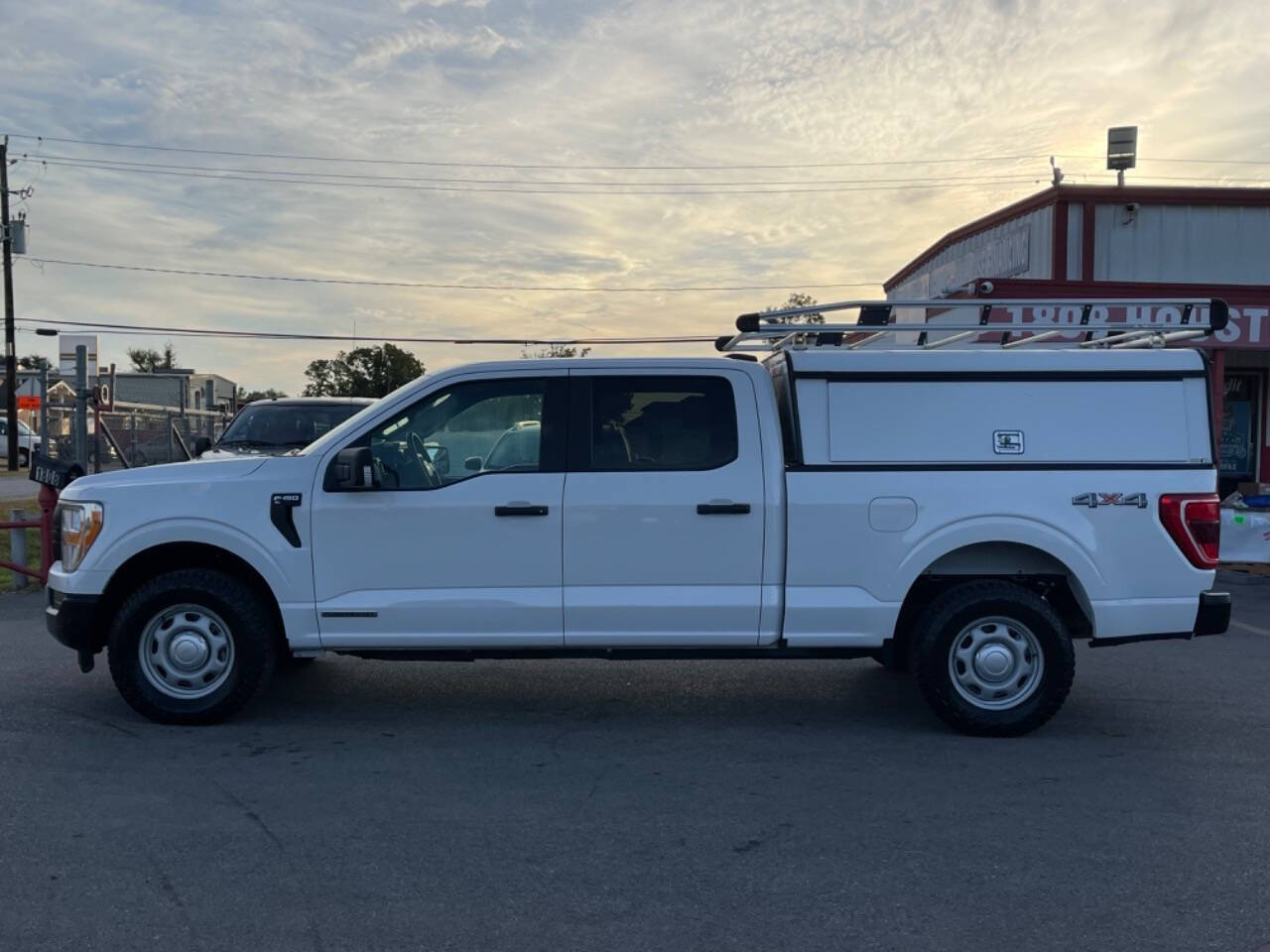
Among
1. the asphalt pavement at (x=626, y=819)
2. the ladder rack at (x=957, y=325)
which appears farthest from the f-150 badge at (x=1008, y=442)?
the asphalt pavement at (x=626, y=819)

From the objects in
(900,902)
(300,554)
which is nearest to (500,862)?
(900,902)

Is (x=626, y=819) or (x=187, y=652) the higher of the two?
(x=187, y=652)

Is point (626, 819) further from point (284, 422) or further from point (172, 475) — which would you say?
point (284, 422)

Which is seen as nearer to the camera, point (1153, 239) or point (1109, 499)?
point (1109, 499)

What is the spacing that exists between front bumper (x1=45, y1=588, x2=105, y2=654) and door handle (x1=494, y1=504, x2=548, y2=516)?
2159mm

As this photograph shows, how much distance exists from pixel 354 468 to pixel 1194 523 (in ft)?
14.0

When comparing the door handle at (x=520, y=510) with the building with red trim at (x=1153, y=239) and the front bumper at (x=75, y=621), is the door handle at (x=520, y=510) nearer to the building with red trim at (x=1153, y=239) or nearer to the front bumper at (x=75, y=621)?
the front bumper at (x=75, y=621)

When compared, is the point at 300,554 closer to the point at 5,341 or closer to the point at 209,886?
the point at 209,886

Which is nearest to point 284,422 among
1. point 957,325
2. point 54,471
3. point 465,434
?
point 54,471

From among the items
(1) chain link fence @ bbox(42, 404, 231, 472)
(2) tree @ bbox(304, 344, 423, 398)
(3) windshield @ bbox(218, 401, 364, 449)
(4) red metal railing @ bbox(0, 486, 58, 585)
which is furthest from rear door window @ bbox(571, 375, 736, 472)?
(2) tree @ bbox(304, 344, 423, 398)

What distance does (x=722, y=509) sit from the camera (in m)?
6.00

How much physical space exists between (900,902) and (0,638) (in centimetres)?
725

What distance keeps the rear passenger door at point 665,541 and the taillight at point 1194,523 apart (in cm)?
210

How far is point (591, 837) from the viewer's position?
4.63 m
